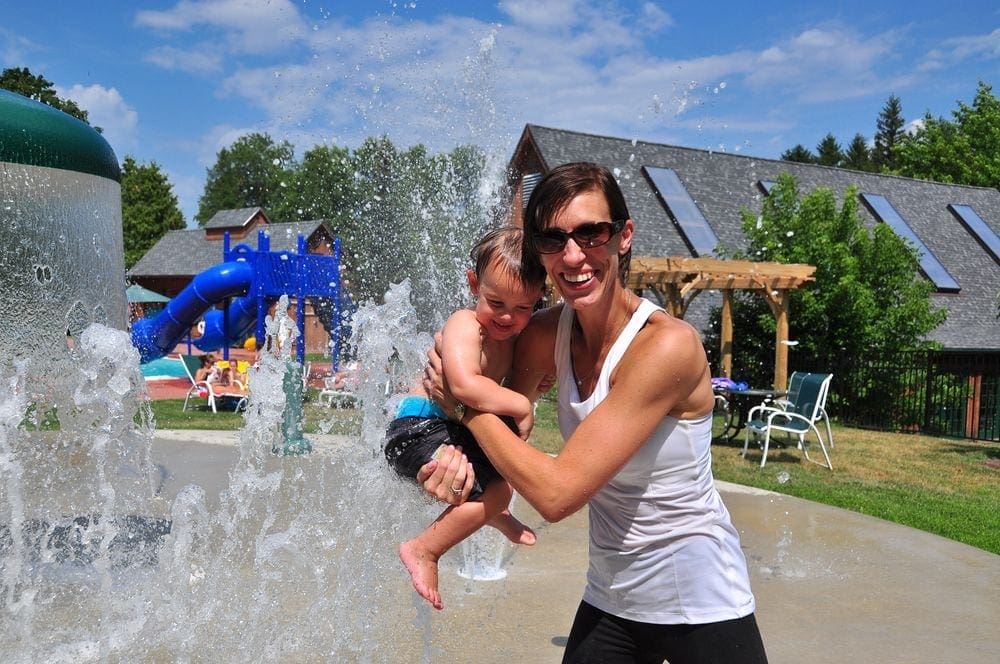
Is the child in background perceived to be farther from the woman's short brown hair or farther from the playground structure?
the playground structure

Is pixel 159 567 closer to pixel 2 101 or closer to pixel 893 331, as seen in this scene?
pixel 2 101

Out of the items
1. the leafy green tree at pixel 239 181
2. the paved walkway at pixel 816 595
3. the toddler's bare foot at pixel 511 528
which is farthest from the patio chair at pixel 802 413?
the leafy green tree at pixel 239 181

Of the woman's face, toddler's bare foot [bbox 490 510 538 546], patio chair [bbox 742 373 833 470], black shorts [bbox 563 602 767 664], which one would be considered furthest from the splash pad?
patio chair [bbox 742 373 833 470]

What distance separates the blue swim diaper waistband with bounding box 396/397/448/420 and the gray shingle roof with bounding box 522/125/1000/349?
17.6 metres

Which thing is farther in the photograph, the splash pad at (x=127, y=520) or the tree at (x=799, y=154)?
the tree at (x=799, y=154)

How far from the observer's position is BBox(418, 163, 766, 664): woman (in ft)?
5.81

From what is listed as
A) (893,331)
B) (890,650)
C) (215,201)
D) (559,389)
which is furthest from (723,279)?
(215,201)

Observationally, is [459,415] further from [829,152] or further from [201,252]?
[829,152]

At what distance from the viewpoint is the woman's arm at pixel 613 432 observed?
1.76 m

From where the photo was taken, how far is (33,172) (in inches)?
195

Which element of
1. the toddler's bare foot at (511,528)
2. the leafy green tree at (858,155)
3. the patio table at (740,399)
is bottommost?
the patio table at (740,399)

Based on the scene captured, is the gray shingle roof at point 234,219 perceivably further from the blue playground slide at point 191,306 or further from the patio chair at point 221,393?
the patio chair at point 221,393

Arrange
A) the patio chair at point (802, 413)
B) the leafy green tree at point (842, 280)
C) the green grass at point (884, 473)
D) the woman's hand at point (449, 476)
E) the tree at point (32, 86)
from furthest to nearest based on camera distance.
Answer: the tree at point (32, 86), the leafy green tree at point (842, 280), the patio chair at point (802, 413), the green grass at point (884, 473), the woman's hand at point (449, 476)

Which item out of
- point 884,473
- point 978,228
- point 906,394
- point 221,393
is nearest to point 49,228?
point 884,473
